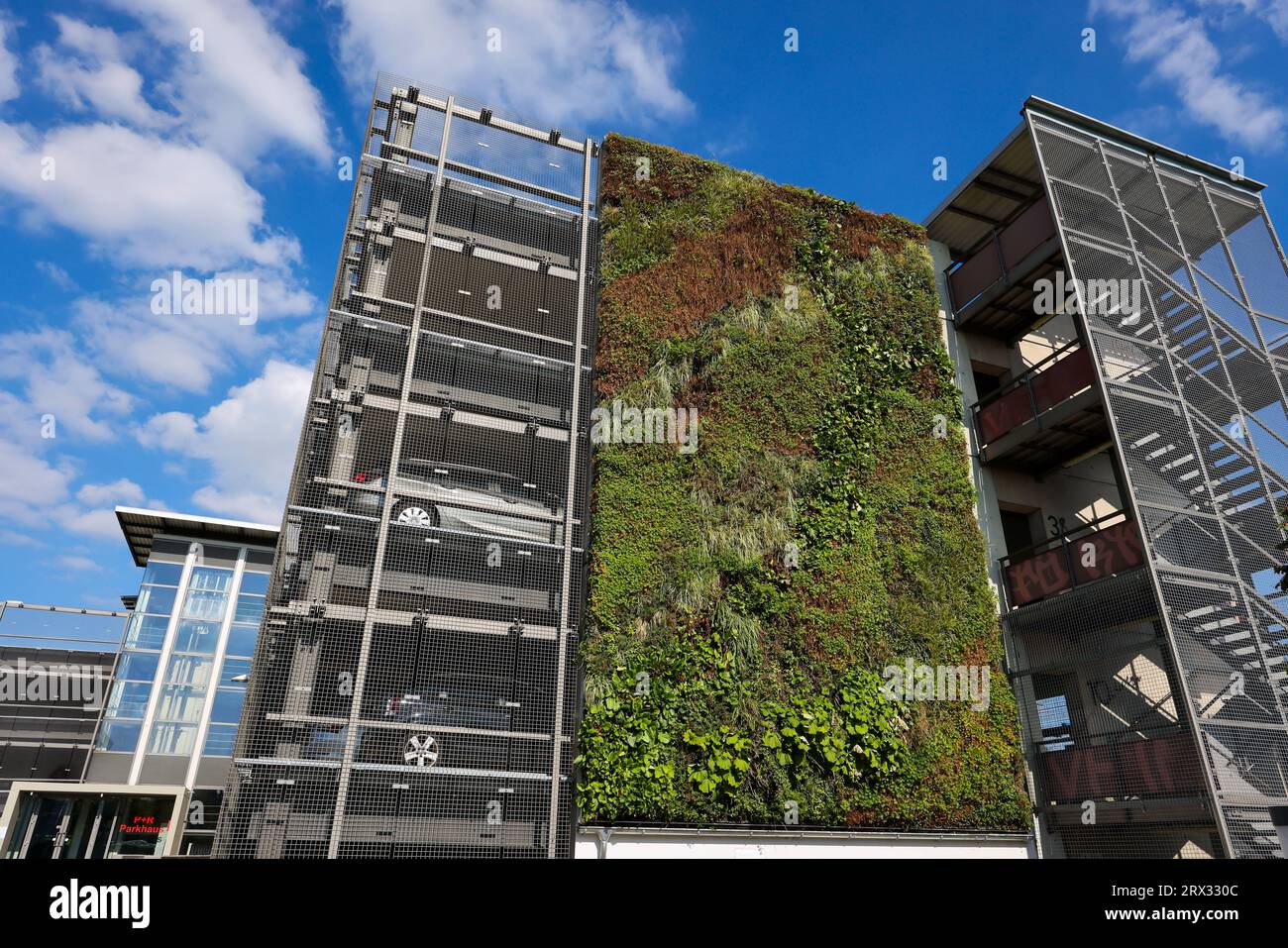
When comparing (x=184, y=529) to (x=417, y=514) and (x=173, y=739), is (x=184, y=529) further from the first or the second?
(x=417, y=514)

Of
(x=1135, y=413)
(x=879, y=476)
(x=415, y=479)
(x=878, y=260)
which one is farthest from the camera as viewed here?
(x=878, y=260)

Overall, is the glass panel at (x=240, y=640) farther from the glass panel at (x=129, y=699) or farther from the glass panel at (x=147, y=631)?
the glass panel at (x=129, y=699)

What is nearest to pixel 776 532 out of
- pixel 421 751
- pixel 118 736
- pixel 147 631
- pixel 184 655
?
pixel 421 751

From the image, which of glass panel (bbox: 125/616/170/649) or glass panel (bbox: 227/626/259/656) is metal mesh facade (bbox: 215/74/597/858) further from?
glass panel (bbox: 125/616/170/649)

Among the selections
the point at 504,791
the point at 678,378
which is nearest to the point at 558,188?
the point at 678,378

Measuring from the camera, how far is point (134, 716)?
24484 mm

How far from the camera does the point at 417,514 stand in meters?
12.2

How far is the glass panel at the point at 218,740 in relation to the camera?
25672mm

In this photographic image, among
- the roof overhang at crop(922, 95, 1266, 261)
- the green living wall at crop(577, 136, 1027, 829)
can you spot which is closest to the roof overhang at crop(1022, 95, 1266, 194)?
the roof overhang at crop(922, 95, 1266, 261)

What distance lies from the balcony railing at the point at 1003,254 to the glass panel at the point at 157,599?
27.0m

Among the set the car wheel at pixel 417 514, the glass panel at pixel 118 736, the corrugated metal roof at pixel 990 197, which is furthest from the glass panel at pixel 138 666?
the corrugated metal roof at pixel 990 197

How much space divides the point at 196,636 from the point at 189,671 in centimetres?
127

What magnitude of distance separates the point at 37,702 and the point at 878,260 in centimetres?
2761

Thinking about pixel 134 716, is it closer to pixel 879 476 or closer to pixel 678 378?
pixel 678 378
